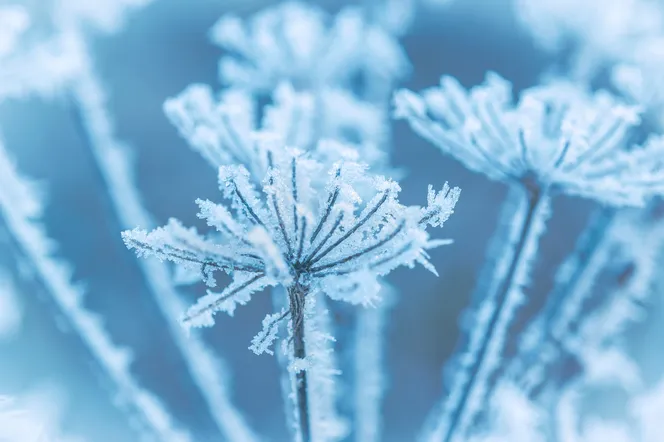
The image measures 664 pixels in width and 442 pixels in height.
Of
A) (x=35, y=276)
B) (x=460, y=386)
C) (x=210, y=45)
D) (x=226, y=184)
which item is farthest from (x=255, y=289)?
(x=210, y=45)

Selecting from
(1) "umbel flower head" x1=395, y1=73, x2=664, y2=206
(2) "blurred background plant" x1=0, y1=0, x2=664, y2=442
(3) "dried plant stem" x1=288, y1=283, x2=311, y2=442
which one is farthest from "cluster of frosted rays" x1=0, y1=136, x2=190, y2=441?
(1) "umbel flower head" x1=395, y1=73, x2=664, y2=206

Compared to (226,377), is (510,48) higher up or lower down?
higher up

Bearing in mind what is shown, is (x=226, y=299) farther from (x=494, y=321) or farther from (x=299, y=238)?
(x=494, y=321)

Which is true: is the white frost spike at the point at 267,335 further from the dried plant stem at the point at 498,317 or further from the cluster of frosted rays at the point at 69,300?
the cluster of frosted rays at the point at 69,300

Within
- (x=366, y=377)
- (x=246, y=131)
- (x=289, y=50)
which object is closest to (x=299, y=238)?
(x=246, y=131)

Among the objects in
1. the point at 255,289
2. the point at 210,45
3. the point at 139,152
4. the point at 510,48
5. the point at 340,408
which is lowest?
the point at 255,289

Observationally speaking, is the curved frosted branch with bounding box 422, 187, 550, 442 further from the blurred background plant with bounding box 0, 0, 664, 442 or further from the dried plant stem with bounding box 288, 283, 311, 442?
the dried plant stem with bounding box 288, 283, 311, 442

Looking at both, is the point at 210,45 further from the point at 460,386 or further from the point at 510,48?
the point at 460,386
